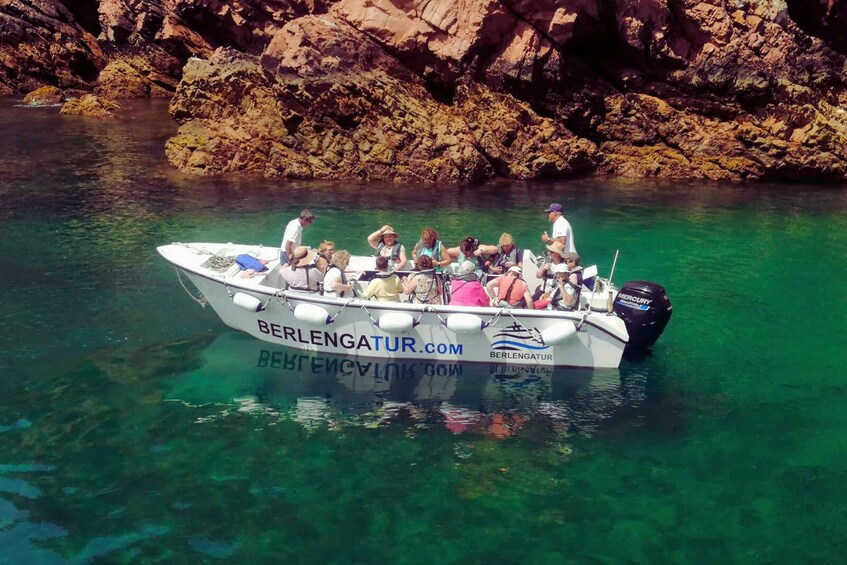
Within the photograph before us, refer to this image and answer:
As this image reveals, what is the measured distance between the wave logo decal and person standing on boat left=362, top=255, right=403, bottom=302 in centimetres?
163

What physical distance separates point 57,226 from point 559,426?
12.7m

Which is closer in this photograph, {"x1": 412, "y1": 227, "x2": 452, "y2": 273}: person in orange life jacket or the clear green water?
the clear green water

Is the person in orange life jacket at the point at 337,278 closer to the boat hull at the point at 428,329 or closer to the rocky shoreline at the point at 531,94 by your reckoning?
the boat hull at the point at 428,329

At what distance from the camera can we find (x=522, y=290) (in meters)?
10.9

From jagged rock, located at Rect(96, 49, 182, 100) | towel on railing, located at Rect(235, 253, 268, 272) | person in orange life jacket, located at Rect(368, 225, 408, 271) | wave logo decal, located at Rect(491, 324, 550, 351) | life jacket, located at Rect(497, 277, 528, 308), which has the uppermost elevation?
jagged rock, located at Rect(96, 49, 182, 100)

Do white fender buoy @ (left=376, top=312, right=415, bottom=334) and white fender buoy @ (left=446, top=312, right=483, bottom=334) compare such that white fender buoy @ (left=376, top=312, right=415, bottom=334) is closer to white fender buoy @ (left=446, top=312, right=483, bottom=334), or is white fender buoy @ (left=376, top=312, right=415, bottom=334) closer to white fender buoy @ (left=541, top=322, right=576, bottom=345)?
white fender buoy @ (left=446, top=312, right=483, bottom=334)

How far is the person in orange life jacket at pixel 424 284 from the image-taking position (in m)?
11.1

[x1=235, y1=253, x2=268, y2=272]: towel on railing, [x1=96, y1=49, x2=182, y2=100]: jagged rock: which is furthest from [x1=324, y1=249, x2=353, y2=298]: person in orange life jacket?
[x1=96, y1=49, x2=182, y2=100]: jagged rock

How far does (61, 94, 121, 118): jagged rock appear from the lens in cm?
3203

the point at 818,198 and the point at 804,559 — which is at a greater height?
the point at 818,198

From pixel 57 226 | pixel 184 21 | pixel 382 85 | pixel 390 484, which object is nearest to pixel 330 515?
pixel 390 484

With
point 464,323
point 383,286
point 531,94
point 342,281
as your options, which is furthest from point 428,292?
point 531,94

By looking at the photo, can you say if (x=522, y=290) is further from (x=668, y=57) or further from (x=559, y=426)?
(x=668, y=57)

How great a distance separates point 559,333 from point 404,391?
7.53ft
